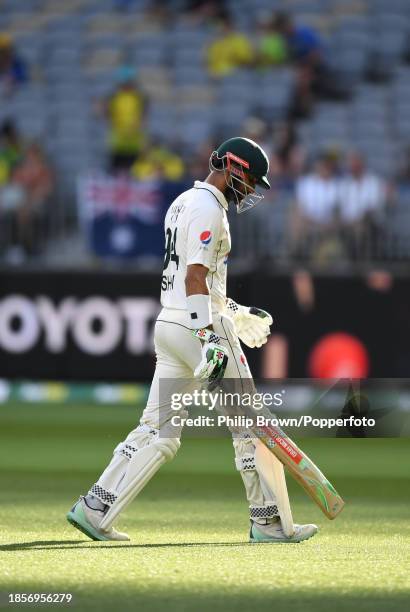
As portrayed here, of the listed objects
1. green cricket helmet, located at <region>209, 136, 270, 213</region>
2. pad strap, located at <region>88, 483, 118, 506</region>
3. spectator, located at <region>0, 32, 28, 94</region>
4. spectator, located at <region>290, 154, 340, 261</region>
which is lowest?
pad strap, located at <region>88, 483, 118, 506</region>

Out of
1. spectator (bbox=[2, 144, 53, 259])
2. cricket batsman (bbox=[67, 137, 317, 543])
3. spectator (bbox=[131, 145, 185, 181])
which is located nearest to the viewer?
cricket batsman (bbox=[67, 137, 317, 543])

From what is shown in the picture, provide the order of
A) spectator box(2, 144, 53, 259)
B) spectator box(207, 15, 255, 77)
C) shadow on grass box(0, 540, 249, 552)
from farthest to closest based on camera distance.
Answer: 1. spectator box(207, 15, 255, 77)
2. spectator box(2, 144, 53, 259)
3. shadow on grass box(0, 540, 249, 552)

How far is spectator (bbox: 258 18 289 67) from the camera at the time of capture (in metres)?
19.1

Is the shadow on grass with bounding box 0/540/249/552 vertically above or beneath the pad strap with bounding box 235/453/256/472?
beneath

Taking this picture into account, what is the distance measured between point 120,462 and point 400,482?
3.54 metres

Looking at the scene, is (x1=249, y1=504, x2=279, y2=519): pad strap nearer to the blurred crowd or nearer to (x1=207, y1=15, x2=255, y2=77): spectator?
the blurred crowd

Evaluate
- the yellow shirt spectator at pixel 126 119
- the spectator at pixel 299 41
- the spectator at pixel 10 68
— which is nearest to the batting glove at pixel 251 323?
Result: the yellow shirt spectator at pixel 126 119

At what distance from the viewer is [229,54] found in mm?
19406

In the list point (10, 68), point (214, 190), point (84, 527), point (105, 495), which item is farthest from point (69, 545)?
point (10, 68)

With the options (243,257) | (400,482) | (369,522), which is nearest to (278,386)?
(243,257)

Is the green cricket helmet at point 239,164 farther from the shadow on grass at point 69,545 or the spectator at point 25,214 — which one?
the spectator at point 25,214

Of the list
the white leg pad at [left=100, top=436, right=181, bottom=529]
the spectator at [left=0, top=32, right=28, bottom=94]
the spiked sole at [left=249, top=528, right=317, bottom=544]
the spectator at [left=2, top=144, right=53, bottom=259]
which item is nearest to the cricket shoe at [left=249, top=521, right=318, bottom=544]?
the spiked sole at [left=249, top=528, right=317, bottom=544]

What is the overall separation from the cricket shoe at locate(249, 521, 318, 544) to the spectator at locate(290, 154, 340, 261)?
27.6ft

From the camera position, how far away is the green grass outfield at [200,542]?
5270mm
